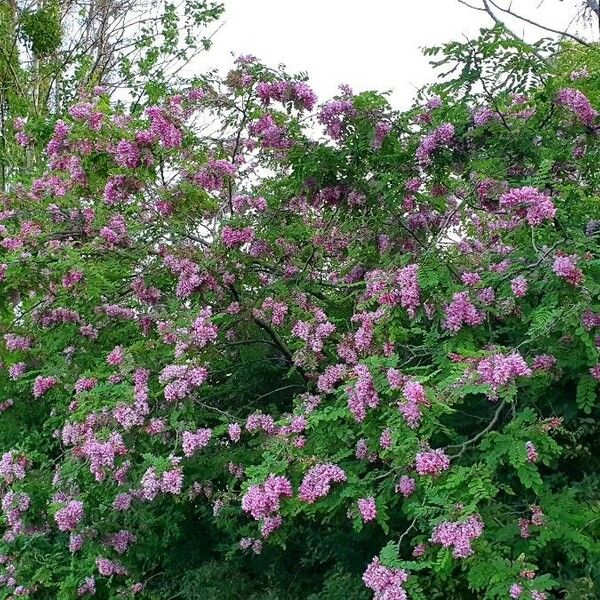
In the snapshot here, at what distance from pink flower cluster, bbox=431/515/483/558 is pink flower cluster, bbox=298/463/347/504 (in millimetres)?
589

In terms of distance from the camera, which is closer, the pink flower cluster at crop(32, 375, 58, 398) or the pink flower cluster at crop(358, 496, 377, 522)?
the pink flower cluster at crop(358, 496, 377, 522)

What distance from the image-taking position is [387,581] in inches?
106

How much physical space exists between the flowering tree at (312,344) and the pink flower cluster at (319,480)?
10mm

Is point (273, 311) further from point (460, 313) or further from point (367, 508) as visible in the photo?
point (367, 508)

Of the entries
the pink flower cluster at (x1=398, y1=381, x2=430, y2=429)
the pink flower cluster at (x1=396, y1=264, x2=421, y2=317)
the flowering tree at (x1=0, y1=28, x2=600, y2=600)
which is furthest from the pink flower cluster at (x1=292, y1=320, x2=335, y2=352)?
the pink flower cluster at (x1=398, y1=381, x2=430, y2=429)

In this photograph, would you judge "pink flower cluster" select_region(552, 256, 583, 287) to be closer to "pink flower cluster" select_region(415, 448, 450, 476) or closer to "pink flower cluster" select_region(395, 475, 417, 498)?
"pink flower cluster" select_region(415, 448, 450, 476)

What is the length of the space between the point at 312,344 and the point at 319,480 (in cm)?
96

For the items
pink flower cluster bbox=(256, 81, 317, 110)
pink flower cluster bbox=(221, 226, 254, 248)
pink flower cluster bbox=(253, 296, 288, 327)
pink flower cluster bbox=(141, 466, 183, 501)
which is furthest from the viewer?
pink flower cluster bbox=(256, 81, 317, 110)

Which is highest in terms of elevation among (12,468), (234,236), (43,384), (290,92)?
(290,92)

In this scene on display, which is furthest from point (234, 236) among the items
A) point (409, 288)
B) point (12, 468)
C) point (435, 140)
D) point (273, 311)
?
point (12, 468)

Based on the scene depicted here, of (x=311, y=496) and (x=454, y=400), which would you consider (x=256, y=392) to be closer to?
(x=311, y=496)

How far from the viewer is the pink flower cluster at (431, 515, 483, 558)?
2.69 m

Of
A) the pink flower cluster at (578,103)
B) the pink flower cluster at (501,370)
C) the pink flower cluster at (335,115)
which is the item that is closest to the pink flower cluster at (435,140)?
the pink flower cluster at (335,115)

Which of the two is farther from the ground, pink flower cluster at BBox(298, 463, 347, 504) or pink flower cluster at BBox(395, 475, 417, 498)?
pink flower cluster at BBox(298, 463, 347, 504)
